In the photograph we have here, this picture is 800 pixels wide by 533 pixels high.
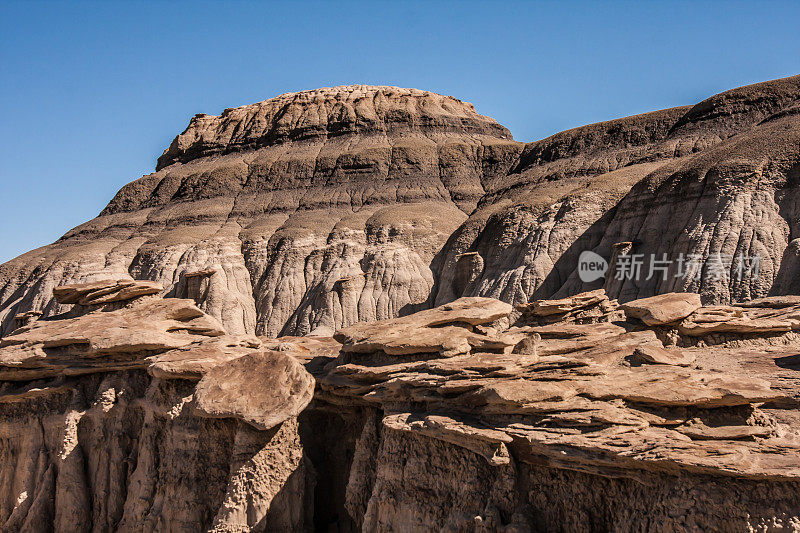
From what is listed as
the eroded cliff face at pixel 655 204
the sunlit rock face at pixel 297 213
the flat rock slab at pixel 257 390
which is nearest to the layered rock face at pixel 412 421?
the flat rock slab at pixel 257 390

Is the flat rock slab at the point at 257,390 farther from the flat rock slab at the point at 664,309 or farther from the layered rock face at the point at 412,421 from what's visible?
the flat rock slab at the point at 664,309

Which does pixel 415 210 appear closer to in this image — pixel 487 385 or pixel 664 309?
pixel 664 309

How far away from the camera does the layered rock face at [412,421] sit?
1173 cm

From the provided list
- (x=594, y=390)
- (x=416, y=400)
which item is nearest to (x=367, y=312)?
(x=416, y=400)

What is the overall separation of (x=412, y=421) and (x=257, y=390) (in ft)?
14.3

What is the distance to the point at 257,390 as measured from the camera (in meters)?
17.3

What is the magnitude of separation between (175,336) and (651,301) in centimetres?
1376

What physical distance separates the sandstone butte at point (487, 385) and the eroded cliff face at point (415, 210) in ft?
0.76

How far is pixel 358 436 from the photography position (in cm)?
1875

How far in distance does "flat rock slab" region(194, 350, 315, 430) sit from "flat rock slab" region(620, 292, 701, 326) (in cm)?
848

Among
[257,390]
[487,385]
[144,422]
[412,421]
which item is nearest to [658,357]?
[487,385]

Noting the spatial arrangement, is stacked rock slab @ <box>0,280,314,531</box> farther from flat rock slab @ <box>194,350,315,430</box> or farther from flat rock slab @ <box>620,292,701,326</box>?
flat rock slab @ <box>620,292,701,326</box>

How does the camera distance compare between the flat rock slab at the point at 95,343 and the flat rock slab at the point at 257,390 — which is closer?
the flat rock slab at the point at 257,390

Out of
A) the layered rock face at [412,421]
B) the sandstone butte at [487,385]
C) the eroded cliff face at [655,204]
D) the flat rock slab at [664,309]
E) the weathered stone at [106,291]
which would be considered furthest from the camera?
the eroded cliff face at [655,204]
